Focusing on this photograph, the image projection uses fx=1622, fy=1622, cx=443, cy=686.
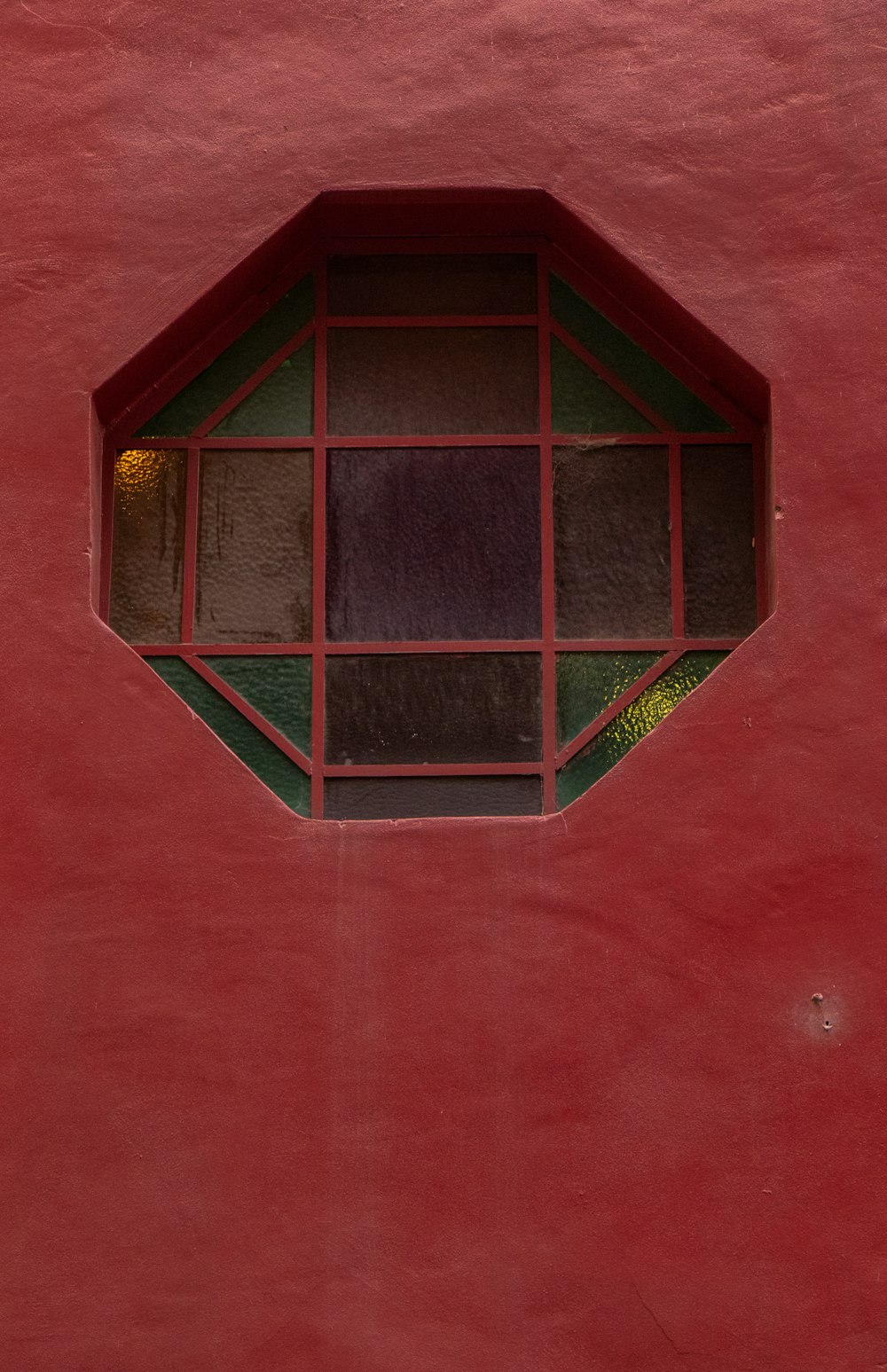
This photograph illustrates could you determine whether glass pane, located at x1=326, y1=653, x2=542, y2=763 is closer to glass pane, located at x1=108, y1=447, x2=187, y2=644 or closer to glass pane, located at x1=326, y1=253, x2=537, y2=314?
glass pane, located at x1=108, y1=447, x2=187, y2=644

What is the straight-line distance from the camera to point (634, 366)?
483 cm

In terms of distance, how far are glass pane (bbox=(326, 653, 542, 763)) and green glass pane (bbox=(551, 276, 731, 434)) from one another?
85 cm

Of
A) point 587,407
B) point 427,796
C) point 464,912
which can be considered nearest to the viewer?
point 464,912

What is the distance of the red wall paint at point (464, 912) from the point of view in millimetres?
3965

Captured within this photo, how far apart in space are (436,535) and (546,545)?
325 mm

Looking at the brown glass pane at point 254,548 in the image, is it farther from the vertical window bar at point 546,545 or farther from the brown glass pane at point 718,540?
the brown glass pane at point 718,540

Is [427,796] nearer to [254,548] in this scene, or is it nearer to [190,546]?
[254,548]

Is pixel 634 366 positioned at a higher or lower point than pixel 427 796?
higher

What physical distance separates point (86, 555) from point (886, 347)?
2.26m

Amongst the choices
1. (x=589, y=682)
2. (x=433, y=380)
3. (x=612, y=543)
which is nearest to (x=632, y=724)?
(x=589, y=682)

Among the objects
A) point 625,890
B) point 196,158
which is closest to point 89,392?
point 196,158

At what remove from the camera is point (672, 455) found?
477 centimetres

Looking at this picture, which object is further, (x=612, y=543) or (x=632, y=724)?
(x=612, y=543)

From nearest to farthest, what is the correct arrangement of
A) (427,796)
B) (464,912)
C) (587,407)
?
(464,912) → (427,796) → (587,407)
